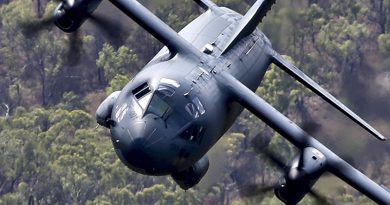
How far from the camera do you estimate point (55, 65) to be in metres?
136

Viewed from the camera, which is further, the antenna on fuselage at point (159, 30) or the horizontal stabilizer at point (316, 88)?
the horizontal stabilizer at point (316, 88)

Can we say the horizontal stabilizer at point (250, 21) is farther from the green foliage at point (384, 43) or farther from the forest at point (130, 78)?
the green foliage at point (384, 43)

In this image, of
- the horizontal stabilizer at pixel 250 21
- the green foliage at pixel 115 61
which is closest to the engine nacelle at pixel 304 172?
the horizontal stabilizer at pixel 250 21

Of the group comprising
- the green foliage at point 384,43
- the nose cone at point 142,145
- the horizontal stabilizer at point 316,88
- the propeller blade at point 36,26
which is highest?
the nose cone at point 142,145

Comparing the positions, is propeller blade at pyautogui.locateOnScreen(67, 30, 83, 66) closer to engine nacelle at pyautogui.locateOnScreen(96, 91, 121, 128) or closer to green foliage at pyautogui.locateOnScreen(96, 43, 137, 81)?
engine nacelle at pyautogui.locateOnScreen(96, 91, 121, 128)

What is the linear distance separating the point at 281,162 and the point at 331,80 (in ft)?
212

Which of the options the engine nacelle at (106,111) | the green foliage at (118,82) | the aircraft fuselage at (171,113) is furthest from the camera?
the green foliage at (118,82)

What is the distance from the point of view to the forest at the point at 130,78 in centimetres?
11312

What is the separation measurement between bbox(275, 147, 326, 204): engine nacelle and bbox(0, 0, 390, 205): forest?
33.6 meters

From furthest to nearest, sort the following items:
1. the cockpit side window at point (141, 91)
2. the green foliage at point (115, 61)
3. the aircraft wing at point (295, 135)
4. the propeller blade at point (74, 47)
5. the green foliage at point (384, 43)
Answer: the green foliage at point (115, 61), the green foliage at point (384, 43), the propeller blade at point (74, 47), the aircraft wing at point (295, 135), the cockpit side window at point (141, 91)

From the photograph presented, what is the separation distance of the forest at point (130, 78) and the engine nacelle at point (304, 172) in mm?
33592

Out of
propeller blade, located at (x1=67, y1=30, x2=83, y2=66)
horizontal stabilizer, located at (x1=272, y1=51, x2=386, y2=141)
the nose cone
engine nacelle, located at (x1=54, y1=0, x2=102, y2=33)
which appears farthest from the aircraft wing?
propeller blade, located at (x1=67, y1=30, x2=83, y2=66)

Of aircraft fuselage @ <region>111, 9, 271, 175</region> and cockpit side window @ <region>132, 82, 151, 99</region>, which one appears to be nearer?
aircraft fuselage @ <region>111, 9, 271, 175</region>

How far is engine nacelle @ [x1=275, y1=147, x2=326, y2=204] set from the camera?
6325 cm
